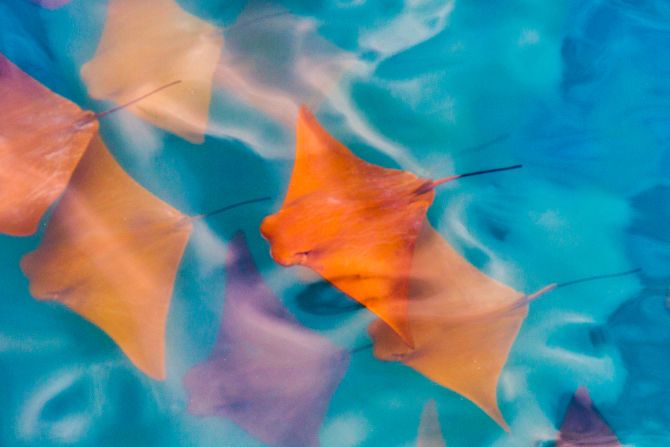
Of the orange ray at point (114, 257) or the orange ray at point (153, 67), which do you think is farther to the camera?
the orange ray at point (153, 67)

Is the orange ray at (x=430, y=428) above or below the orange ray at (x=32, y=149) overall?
below

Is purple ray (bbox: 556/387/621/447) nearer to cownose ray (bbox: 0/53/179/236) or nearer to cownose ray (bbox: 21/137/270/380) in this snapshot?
cownose ray (bbox: 21/137/270/380)

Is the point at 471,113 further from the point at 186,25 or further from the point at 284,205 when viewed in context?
the point at 186,25

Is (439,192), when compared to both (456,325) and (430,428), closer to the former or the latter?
(456,325)

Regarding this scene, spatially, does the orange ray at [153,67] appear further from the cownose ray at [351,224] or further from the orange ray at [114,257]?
the cownose ray at [351,224]

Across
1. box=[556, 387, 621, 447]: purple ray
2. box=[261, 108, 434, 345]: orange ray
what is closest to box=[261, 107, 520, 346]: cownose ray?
box=[261, 108, 434, 345]: orange ray

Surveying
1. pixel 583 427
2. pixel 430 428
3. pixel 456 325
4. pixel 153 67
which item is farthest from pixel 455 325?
pixel 153 67

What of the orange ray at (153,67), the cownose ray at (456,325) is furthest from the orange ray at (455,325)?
the orange ray at (153,67)
